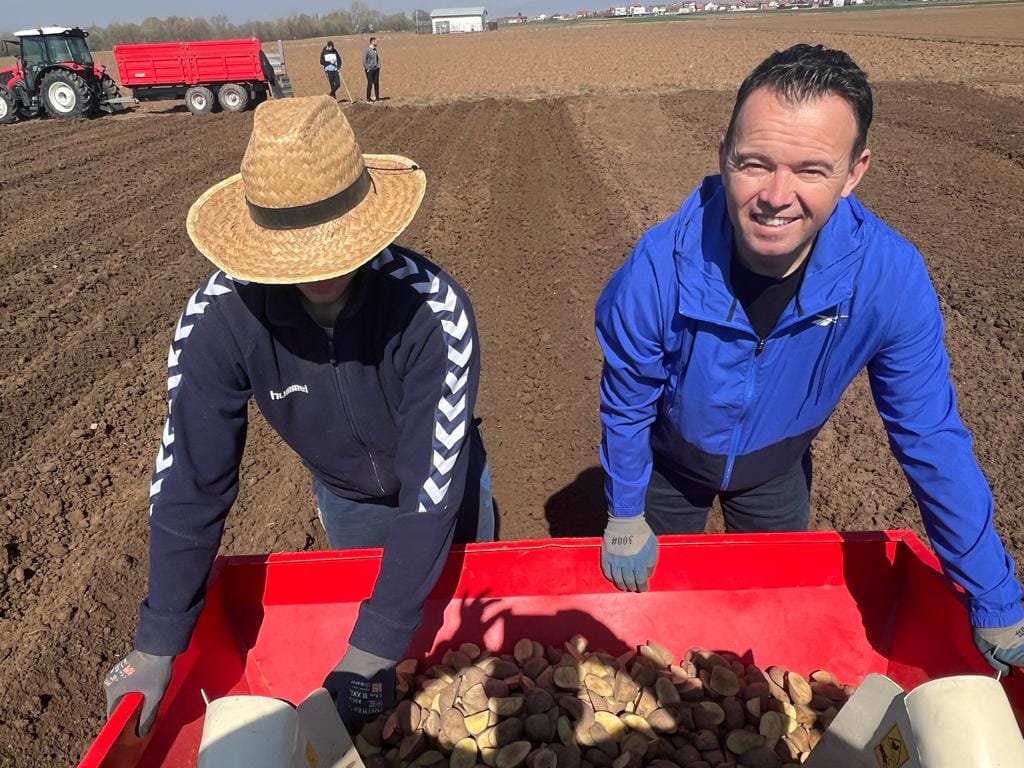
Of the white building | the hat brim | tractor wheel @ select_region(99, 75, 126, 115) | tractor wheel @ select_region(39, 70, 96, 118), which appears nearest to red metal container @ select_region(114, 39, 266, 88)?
tractor wheel @ select_region(99, 75, 126, 115)

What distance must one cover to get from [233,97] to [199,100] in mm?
685

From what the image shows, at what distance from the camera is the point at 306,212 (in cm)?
145

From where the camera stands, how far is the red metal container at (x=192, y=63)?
15.9 meters

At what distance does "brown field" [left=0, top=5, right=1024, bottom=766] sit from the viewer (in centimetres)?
316

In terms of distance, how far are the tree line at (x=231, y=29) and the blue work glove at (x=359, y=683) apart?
67791 millimetres

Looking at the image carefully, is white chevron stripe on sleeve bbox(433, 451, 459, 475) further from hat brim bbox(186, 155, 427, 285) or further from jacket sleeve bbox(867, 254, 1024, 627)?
jacket sleeve bbox(867, 254, 1024, 627)

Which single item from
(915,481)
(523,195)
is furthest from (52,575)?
(523,195)

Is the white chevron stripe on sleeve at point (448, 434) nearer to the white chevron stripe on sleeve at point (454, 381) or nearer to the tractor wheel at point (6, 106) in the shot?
the white chevron stripe on sleeve at point (454, 381)

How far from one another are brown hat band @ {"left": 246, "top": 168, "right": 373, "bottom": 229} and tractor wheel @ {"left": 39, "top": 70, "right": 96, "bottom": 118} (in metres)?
16.4

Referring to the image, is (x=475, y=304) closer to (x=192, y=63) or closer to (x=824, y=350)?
(x=824, y=350)

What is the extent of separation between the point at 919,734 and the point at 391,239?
1.25 meters

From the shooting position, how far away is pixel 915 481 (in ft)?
5.58

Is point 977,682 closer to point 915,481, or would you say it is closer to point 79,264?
point 915,481

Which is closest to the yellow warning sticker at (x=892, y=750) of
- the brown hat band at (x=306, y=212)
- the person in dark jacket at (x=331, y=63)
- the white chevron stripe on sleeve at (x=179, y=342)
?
the brown hat band at (x=306, y=212)
